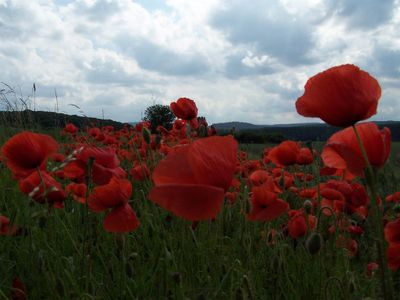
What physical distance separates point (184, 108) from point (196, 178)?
6.28ft

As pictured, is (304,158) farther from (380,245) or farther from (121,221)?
(380,245)

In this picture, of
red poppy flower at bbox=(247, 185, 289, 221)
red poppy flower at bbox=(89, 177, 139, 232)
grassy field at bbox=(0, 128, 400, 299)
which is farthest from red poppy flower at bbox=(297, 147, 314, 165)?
red poppy flower at bbox=(89, 177, 139, 232)

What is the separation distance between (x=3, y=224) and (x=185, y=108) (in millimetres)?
1192

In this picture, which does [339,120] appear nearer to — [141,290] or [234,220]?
[141,290]

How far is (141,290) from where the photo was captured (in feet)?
6.77

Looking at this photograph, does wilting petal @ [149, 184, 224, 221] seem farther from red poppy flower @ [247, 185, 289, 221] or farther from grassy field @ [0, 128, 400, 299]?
red poppy flower @ [247, 185, 289, 221]

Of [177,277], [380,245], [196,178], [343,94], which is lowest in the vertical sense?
[177,277]

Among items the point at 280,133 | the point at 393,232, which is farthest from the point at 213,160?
the point at 280,133

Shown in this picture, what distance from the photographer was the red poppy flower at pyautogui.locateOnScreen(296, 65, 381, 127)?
1071 mm

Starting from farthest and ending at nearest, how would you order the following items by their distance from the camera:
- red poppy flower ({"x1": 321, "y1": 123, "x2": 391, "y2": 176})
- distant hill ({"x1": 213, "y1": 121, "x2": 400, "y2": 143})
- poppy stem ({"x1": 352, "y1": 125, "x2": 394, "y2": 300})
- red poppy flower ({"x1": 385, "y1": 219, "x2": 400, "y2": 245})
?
1. distant hill ({"x1": 213, "y1": 121, "x2": 400, "y2": 143})
2. red poppy flower ({"x1": 385, "y1": 219, "x2": 400, "y2": 245})
3. red poppy flower ({"x1": 321, "y1": 123, "x2": 391, "y2": 176})
4. poppy stem ({"x1": 352, "y1": 125, "x2": 394, "y2": 300})

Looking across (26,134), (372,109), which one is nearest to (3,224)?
(26,134)

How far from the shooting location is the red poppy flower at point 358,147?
104 centimetres

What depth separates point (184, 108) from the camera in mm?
2791

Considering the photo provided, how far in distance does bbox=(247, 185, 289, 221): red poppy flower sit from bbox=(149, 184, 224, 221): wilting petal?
0.87m
